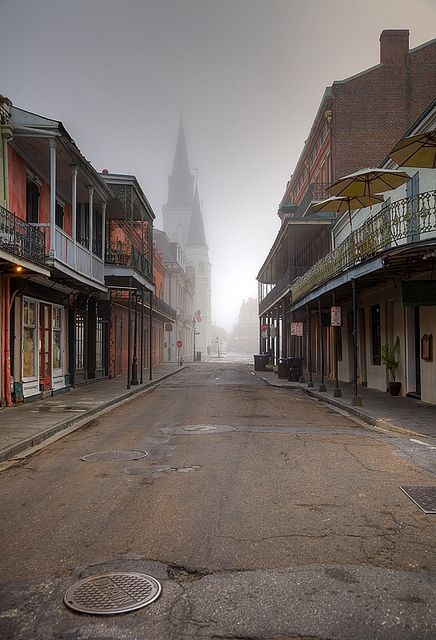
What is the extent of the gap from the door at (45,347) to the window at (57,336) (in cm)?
69

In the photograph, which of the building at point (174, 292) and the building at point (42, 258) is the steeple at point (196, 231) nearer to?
the building at point (174, 292)

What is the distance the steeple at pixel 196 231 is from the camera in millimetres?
112500

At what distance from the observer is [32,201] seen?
16.2 m

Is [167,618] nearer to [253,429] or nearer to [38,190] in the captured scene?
[253,429]

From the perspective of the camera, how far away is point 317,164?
3534cm

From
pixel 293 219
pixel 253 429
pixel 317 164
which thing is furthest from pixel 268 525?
pixel 317 164

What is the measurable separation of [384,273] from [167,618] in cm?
1276

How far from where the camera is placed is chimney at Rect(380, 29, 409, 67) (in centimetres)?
3084

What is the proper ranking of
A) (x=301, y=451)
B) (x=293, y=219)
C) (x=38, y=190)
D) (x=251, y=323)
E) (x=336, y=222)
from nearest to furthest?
1. (x=301, y=451)
2. (x=38, y=190)
3. (x=336, y=222)
4. (x=293, y=219)
5. (x=251, y=323)

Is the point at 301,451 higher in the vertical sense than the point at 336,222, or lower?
lower

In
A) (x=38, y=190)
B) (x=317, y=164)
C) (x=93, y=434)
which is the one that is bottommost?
(x=93, y=434)

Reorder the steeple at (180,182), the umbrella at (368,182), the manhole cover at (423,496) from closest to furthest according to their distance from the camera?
1. the manhole cover at (423,496)
2. the umbrella at (368,182)
3. the steeple at (180,182)

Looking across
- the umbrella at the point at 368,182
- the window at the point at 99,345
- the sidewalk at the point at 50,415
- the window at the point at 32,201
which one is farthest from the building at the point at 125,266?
the umbrella at the point at 368,182

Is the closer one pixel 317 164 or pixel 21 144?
pixel 21 144
